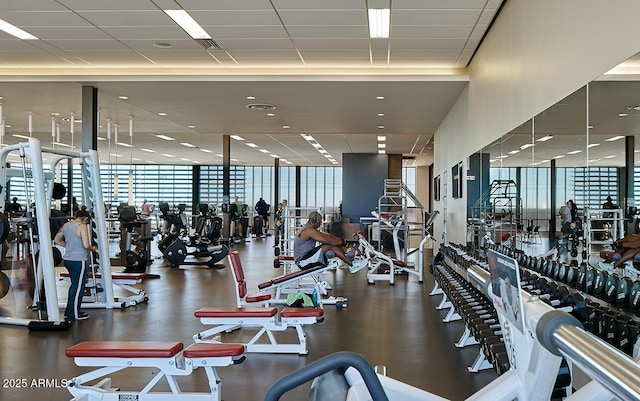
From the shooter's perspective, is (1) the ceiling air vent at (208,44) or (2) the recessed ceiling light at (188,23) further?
(1) the ceiling air vent at (208,44)

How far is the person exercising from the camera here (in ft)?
22.2

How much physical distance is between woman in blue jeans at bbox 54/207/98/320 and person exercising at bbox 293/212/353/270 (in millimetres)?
2431

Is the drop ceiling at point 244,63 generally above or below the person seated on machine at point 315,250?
above

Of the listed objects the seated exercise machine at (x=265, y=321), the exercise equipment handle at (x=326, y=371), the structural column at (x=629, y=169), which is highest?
the structural column at (x=629, y=169)

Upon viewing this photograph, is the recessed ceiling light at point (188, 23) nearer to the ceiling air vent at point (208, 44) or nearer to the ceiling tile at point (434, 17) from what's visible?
the ceiling air vent at point (208, 44)

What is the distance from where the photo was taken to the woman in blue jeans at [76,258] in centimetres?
602

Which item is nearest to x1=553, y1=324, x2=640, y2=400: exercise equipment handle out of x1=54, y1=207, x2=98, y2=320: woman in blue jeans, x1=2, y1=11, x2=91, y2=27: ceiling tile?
x1=54, y1=207, x2=98, y2=320: woman in blue jeans

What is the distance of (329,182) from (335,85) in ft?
62.9

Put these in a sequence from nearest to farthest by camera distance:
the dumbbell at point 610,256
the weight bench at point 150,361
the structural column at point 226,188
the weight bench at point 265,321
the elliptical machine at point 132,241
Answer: the dumbbell at point 610,256
the weight bench at point 150,361
the weight bench at point 265,321
the elliptical machine at point 132,241
the structural column at point 226,188

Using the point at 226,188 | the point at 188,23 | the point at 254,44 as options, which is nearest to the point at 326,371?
the point at 188,23

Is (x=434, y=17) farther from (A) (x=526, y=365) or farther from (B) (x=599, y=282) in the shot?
(A) (x=526, y=365)

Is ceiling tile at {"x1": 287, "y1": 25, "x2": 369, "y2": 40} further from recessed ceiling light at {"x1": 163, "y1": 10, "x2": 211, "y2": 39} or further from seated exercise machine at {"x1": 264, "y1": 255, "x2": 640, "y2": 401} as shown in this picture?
seated exercise machine at {"x1": 264, "y1": 255, "x2": 640, "y2": 401}

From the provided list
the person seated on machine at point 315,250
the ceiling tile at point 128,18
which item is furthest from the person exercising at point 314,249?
the ceiling tile at point 128,18

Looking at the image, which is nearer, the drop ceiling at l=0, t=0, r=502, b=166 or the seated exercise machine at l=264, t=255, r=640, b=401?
the seated exercise machine at l=264, t=255, r=640, b=401
